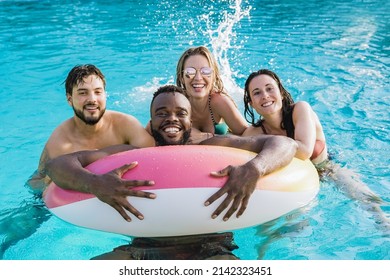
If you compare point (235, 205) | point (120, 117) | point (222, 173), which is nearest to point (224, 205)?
point (235, 205)

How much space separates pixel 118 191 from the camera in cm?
325

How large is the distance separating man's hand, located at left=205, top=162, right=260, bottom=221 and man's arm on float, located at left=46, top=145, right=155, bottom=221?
0.44 metres

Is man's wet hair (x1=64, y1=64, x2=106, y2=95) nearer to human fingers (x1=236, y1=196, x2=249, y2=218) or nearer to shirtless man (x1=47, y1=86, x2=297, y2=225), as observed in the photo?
shirtless man (x1=47, y1=86, x2=297, y2=225)

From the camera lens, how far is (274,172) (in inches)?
140

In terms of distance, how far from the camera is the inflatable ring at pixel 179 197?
10.8 feet

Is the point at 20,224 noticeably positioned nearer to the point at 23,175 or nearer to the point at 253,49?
the point at 23,175

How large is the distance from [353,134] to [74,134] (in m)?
3.60

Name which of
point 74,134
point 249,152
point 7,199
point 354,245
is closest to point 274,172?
point 249,152

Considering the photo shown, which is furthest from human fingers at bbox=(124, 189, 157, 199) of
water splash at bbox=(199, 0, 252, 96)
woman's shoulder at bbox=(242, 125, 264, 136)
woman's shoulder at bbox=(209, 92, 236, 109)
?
water splash at bbox=(199, 0, 252, 96)

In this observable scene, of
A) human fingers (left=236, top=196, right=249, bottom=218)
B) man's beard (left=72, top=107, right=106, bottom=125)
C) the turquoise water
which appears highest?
man's beard (left=72, top=107, right=106, bottom=125)

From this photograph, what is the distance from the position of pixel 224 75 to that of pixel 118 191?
19.7ft

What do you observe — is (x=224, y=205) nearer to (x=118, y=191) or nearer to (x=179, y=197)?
(x=179, y=197)

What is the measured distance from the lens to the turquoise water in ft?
13.7

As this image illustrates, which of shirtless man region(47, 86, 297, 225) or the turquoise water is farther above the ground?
shirtless man region(47, 86, 297, 225)
